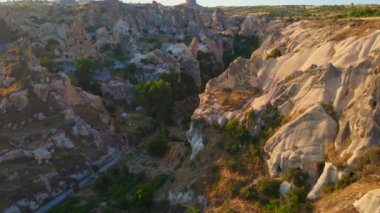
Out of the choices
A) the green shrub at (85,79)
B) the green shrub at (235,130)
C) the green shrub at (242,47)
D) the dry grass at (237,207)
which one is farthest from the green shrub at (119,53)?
the dry grass at (237,207)

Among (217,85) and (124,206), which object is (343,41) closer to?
(217,85)

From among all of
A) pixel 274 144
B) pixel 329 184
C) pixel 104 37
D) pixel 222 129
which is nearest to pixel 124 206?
pixel 222 129

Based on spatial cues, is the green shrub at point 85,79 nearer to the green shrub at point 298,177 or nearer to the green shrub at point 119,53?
the green shrub at point 119,53

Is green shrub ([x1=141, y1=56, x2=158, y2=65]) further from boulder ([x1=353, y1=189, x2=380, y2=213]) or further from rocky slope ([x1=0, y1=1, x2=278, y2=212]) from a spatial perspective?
boulder ([x1=353, y1=189, x2=380, y2=213])

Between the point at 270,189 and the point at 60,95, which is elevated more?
the point at 270,189

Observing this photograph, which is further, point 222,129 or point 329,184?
point 222,129

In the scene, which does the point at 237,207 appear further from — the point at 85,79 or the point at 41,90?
the point at 85,79

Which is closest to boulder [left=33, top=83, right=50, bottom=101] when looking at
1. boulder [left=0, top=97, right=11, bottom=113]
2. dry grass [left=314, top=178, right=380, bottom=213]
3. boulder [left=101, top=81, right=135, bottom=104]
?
boulder [left=0, top=97, right=11, bottom=113]

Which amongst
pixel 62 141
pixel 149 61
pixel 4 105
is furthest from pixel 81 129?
pixel 149 61
